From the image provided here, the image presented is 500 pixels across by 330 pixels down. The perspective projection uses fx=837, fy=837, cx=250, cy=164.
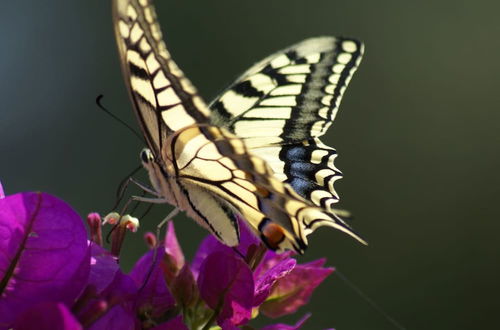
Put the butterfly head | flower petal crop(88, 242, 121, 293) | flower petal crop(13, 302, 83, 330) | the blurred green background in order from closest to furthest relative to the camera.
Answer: flower petal crop(13, 302, 83, 330) < flower petal crop(88, 242, 121, 293) < the butterfly head < the blurred green background

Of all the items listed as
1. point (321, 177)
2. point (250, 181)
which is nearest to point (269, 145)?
point (321, 177)

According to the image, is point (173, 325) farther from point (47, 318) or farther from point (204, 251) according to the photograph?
point (204, 251)

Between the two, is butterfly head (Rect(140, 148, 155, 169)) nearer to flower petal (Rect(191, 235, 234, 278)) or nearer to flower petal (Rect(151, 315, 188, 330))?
flower petal (Rect(191, 235, 234, 278))

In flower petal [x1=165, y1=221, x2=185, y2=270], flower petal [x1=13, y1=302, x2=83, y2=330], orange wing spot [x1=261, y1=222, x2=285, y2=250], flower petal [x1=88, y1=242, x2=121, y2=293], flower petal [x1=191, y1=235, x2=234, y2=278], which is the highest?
flower petal [x1=13, y1=302, x2=83, y2=330]

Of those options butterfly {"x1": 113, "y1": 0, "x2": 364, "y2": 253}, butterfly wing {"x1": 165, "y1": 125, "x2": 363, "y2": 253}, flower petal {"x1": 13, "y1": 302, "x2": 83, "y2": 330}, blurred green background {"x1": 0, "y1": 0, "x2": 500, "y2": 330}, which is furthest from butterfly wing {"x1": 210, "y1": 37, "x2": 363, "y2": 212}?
blurred green background {"x1": 0, "y1": 0, "x2": 500, "y2": 330}

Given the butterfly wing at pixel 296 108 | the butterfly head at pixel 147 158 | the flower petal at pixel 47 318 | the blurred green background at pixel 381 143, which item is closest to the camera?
the flower petal at pixel 47 318

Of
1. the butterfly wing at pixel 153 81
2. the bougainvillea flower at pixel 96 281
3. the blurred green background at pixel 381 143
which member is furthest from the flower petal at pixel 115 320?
the blurred green background at pixel 381 143

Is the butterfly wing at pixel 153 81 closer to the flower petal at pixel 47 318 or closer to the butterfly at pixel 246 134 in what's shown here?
the butterfly at pixel 246 134

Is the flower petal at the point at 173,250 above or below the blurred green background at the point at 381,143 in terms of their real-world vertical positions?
above

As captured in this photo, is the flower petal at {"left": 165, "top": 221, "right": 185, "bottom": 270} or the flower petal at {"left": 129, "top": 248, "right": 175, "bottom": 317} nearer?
the flower petal at {"left": 129, "top": 248, "right": 175, "bottom": 317}
